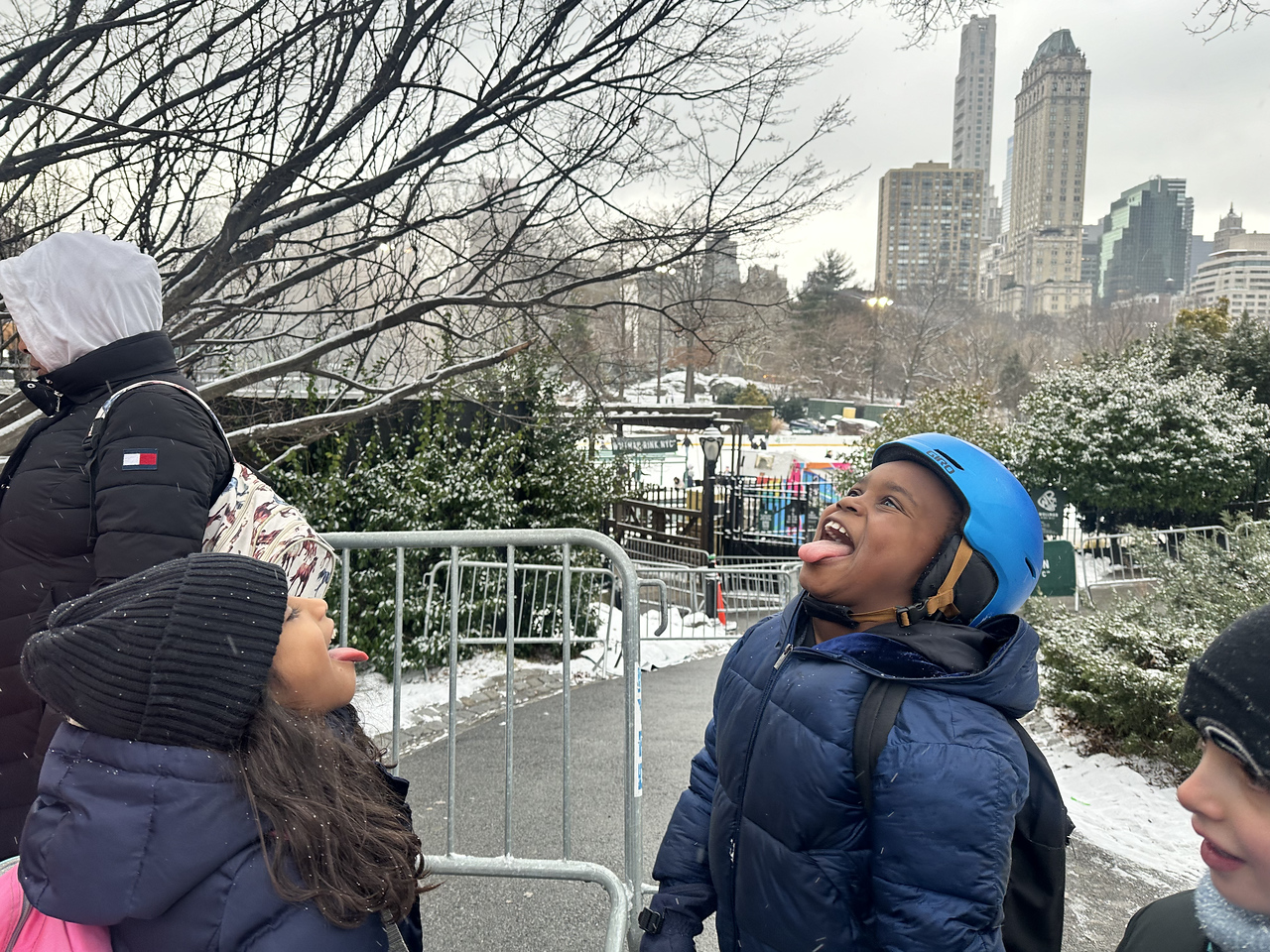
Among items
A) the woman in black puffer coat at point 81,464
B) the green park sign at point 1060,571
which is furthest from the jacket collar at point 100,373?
the green park sign at point 1060,571

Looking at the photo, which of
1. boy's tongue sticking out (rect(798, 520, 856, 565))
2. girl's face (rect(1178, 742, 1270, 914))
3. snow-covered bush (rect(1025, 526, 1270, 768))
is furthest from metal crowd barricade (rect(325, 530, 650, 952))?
snow-covered bush (rect(1025, 526, 1270, 768))

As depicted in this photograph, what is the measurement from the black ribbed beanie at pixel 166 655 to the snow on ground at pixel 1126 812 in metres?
3.75

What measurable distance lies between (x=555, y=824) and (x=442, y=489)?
4.40 m

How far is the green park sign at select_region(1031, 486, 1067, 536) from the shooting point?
53.8ft

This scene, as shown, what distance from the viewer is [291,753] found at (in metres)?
1.20

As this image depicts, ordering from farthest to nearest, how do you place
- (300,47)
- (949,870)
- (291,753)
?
(300,47)
(949,870)
(291,753)

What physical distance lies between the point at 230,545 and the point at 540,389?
27.3ft

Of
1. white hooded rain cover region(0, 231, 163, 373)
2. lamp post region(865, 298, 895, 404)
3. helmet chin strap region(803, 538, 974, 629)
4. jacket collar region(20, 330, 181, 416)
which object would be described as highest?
lamp post region(865, 298, 895, 404)

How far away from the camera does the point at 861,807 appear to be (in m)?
1.47

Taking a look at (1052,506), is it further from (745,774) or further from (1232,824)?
(1232,824)

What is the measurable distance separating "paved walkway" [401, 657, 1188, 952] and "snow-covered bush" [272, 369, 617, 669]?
129 centimetres

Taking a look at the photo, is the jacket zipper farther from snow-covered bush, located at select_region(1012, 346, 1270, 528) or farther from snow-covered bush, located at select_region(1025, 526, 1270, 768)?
snow-covered bush, located at select_region(1012, 346, 1270, 528)

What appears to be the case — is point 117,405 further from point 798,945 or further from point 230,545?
point 798,945

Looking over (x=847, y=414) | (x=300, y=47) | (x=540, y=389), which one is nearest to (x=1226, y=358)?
(x=540, y=389)
